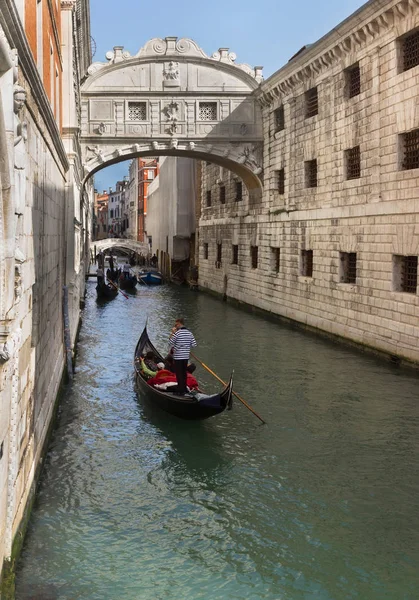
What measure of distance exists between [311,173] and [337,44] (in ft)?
9.96

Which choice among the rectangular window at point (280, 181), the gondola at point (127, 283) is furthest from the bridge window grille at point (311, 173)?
the gondola at point (127, 283)

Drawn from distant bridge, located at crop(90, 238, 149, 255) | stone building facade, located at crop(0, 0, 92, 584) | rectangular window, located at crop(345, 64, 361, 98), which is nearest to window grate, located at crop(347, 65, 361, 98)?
rectangular window, located at crop(345, 64, 361, 98)

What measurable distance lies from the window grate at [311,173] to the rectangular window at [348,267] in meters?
2.45

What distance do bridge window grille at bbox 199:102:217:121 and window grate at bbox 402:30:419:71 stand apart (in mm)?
7824

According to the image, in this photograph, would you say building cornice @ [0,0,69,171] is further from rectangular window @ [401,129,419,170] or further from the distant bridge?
the distant bridge

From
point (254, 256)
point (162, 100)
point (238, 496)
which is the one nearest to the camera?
point (238, 496)

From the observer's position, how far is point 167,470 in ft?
22.0

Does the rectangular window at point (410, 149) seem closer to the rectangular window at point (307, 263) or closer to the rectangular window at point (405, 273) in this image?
→ the rectangular window at point (405, 273)

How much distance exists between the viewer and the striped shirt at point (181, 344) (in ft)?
26.7

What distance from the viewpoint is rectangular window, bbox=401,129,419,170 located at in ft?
36.3

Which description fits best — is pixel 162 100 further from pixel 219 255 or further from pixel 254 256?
pixel 219 255

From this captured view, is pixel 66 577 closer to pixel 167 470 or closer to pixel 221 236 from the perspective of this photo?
pixel 167 470

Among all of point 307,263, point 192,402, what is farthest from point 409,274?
point 192,402

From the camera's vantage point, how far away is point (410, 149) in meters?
11.3
